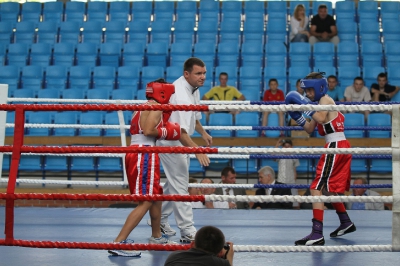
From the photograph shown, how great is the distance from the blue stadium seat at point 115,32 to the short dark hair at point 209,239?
8354 millimetres

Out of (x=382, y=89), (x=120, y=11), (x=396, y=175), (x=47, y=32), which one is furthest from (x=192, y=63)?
(x=120, y=11)

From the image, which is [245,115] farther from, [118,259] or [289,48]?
[118,259]

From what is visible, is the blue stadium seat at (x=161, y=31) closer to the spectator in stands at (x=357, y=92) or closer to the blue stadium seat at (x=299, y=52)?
the blue stadium seat at (x=299, y=52)

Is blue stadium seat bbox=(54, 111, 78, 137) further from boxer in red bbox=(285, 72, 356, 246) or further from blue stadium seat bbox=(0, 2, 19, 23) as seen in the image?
boxer in red bbox=(285, 72, 356, 246)

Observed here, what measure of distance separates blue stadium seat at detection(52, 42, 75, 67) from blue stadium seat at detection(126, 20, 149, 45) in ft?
3.32

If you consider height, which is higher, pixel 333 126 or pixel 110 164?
pixel 333 126

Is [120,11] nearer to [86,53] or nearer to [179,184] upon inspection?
[86,53]

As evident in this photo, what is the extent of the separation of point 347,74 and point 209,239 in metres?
7.18

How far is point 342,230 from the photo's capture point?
448 centimetres

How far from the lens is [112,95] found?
9039 millimetres

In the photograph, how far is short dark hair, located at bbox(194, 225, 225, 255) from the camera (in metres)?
2.64

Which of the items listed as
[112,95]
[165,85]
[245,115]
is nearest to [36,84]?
[112,95]

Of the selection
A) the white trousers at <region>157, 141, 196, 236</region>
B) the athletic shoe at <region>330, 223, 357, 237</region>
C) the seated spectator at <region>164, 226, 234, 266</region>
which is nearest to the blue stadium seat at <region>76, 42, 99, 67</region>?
the white trousers at <region>157, 141, 196, 236</region>

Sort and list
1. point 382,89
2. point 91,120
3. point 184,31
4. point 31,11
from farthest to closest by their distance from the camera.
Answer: point 31,11, point 184,31, point 91,120, point 382,89
